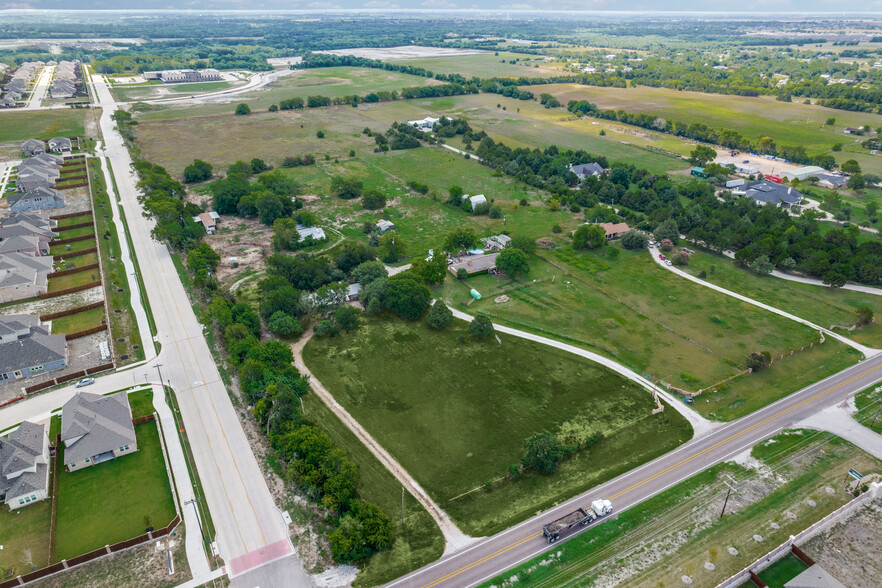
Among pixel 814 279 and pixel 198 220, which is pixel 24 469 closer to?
pixel 198 220

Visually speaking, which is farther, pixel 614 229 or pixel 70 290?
pixel 614 229

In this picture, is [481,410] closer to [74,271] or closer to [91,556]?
[91,556]

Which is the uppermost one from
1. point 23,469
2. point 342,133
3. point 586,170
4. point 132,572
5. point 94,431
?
point 586,170

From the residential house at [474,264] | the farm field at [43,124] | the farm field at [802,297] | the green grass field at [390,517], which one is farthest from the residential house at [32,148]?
the farm field at [802,297]

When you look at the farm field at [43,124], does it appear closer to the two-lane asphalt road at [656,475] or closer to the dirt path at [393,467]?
the dirt path at [393,467]

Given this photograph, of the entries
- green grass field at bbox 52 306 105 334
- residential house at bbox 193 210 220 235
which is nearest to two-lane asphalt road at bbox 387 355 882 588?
green grass field at bbox 52 306 105 334

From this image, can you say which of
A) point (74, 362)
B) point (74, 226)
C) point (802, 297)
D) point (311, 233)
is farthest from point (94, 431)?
point (802, 297)

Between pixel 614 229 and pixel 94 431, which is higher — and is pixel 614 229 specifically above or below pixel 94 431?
above
